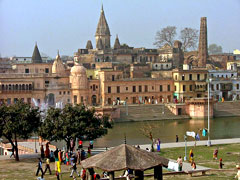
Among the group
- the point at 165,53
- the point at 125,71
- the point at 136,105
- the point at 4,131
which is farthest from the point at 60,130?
the point at 165,53

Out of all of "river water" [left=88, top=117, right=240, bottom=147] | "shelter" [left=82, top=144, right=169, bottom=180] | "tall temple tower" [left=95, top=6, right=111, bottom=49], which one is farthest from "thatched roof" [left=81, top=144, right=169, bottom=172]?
"tall temple tower" [left=95, top=6, right=111, bottom=49]

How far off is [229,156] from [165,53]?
52.5m

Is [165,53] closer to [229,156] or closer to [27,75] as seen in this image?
[27,75]

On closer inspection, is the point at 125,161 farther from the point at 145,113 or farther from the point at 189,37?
the point at 189,37

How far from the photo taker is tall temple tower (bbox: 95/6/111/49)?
7644cm

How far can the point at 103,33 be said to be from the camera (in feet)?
252

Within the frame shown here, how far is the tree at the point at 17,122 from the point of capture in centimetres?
2798

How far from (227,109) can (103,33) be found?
2484 cm

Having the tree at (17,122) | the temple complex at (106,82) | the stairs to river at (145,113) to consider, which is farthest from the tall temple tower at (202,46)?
the tree at (17,122)

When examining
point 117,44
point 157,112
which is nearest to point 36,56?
point 117,44

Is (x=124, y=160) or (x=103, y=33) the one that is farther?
(x=103, y=33)

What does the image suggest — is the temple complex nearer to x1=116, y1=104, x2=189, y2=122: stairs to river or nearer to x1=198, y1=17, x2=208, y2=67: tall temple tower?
x1=116, y1=104, x2=189, y2=122: stairs to river

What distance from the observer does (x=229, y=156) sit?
2773cm

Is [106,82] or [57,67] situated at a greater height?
[57,67]
